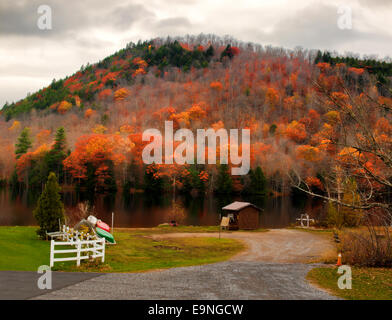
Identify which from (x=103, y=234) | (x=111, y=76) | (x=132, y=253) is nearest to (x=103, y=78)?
(x=111, y=76)

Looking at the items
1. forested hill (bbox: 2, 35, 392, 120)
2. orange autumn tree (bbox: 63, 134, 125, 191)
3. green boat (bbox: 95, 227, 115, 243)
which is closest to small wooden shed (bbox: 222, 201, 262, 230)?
green boat (bbox: 95, 227, 115, 243)

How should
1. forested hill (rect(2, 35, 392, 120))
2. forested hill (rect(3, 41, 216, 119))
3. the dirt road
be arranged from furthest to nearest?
1. forested hill (rect(3, 41, 216, 119))
2. forested hill (rect(2, 35, 392, 120))
3. the dirt road

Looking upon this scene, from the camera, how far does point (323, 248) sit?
2247 cm

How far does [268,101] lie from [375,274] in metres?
136

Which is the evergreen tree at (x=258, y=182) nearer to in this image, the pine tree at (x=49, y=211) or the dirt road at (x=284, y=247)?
the dirt road at (x=284, y=247)

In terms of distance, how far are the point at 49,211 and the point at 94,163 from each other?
54.5 metres

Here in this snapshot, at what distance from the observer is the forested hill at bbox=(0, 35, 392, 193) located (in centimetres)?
7319

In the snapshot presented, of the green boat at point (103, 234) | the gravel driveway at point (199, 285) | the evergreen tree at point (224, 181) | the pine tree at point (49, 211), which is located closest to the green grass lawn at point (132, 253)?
the green boat at point (103, 234)

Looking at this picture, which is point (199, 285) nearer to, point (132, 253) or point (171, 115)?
point (132, 253)

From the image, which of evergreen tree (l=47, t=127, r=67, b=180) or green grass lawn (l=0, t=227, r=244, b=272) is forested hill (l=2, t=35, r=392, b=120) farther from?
green grass lawn (l=0, t=227, r=244, b=272)

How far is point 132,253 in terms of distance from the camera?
1903cm

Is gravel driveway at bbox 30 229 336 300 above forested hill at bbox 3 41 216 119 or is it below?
below

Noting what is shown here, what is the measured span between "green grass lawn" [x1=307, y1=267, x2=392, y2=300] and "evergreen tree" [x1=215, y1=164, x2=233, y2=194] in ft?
189

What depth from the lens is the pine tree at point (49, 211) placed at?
20.4 metres
